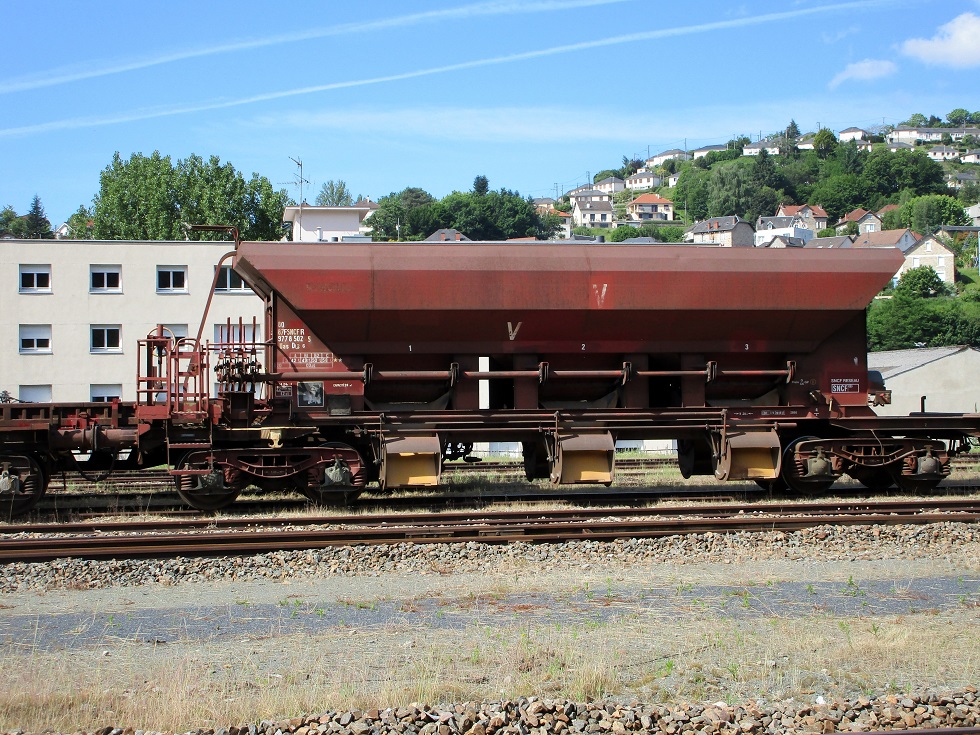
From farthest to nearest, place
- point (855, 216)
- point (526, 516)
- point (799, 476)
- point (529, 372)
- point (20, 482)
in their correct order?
point (855, 216) < point (799, 476) < point (529, 372) < point (20, 482) < point (526, 516)

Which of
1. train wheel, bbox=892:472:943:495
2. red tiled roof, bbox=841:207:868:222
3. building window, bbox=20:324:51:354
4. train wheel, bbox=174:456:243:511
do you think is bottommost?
train wheel, bbox=892:472:943:495

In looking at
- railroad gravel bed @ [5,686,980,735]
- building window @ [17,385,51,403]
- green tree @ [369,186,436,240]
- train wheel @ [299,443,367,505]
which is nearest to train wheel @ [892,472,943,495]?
train wheel @ [299,443,367,505]

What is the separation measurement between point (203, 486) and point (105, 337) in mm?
27559

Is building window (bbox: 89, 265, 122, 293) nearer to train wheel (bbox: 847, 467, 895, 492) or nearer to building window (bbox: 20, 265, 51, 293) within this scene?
building window (bbox: 20, 265, 51, 293)

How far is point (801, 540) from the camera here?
11383 mm

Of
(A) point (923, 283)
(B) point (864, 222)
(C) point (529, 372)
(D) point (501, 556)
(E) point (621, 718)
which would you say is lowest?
(E) point (621, 718)

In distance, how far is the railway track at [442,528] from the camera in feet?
34.8

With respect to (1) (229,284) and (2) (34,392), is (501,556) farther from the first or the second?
(2) (34,392)

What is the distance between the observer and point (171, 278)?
38.1m

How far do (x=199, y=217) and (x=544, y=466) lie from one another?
183 ft

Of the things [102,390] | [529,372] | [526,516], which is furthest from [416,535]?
[102,390]

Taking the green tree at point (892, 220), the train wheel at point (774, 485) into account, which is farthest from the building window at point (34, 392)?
the green tree at point (892, 220)

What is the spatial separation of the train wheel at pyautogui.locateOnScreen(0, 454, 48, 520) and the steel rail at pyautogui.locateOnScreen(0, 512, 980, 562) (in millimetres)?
2417

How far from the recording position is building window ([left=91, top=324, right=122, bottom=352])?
37.9 meters
